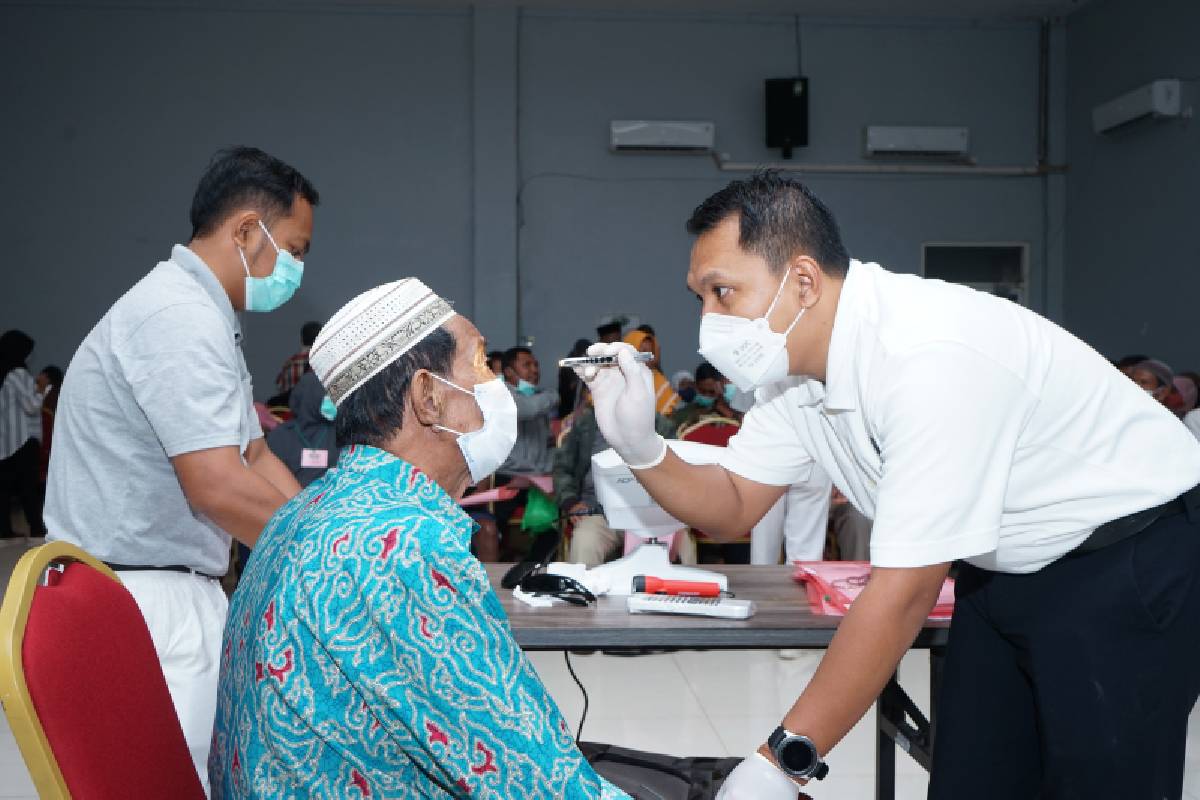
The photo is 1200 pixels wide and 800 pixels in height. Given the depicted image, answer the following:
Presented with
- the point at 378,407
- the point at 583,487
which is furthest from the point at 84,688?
the point at 583,487

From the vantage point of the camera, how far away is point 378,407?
3.83ft

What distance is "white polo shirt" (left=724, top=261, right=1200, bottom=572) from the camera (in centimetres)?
118

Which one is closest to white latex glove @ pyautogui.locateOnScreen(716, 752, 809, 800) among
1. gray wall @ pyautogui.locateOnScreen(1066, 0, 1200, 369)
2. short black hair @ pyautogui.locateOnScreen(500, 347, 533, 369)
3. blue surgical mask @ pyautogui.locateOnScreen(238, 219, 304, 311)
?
blue surgical mask @ pyautogui.locateOnScreen(238, 219, 304, 311)

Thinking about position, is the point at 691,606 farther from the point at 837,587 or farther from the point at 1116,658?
the point at 1116,658

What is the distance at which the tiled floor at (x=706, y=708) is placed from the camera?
2.81m

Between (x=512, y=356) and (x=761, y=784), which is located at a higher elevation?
(x=512, y=356)

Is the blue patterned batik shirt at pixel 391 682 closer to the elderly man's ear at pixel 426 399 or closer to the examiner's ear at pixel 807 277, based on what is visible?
the elderly man's ear at pixel 426 399

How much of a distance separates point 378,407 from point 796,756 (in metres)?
0.62

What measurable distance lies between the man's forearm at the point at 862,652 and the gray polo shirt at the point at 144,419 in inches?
38.2

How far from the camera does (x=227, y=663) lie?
108 centimetres

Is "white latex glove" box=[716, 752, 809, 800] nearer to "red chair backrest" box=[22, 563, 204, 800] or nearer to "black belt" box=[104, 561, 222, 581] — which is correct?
"red chair backrest" box=[22, 563, 204, 800]

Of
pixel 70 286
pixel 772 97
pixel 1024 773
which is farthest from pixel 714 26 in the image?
pixel 1024 773

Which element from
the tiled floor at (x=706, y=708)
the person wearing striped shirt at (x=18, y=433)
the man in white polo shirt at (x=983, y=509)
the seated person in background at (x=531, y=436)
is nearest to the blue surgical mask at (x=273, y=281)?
the man in white polo shirt at (x=983, y=509)

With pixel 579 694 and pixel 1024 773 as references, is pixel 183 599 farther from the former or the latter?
pixel 579 694
